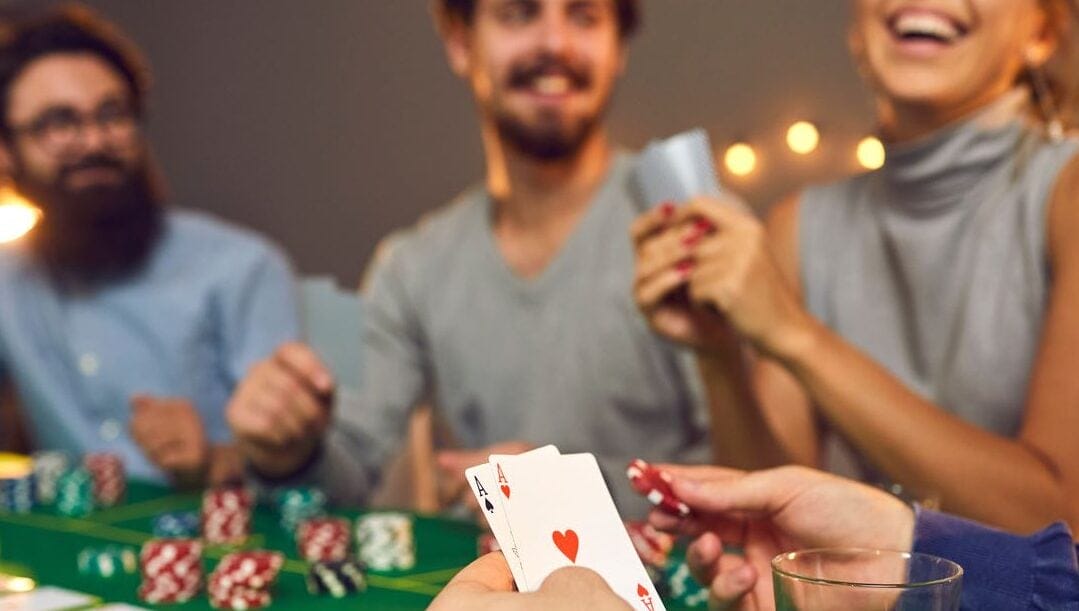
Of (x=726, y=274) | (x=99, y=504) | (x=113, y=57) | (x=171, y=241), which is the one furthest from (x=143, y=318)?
(x=726, y=274)

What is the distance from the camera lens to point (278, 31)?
4012 millimetres

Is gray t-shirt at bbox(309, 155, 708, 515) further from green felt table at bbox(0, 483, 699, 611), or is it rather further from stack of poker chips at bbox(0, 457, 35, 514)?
stack of poker chips at bbox(0, 457, 35, 514)

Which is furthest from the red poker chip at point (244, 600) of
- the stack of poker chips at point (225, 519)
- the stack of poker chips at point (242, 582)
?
the stack of poker chips at point (225, 519)

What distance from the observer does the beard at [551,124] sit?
2.81m

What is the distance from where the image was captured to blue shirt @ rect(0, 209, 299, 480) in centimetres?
362

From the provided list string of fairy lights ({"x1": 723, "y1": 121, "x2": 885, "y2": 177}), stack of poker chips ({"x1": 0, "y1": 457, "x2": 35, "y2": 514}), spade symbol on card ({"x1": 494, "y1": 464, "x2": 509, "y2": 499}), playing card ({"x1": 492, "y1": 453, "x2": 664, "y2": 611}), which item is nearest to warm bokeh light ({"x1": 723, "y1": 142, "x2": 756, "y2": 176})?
string of fairy lights ({"x1": 723, "y1": 121, "x2": 885, "y2": 177})

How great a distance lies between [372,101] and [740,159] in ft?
4.52

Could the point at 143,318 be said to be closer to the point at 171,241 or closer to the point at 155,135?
the point at 171,241

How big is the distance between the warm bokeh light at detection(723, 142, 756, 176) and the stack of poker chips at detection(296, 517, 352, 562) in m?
1.33

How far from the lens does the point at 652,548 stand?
5.14 ft

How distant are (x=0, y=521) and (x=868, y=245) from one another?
1.62m

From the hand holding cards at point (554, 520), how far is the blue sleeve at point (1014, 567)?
34cm

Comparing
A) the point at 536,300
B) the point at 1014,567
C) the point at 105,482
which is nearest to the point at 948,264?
the point at 1014,567

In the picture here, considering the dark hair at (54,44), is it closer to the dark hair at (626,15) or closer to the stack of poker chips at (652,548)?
the dark hair at (626,15)
